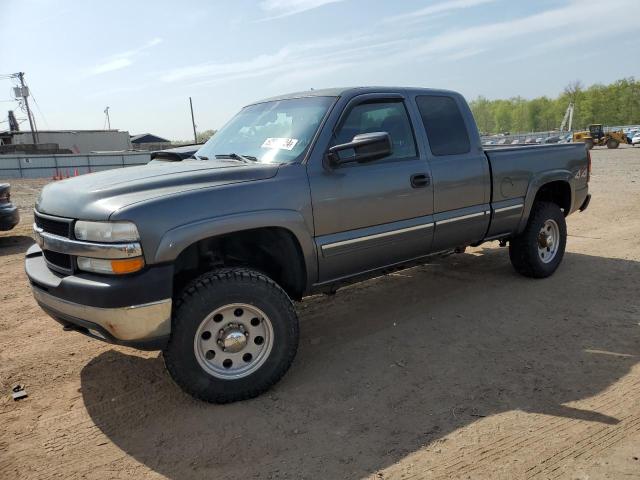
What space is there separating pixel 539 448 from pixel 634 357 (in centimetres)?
156

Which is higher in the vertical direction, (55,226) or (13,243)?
(55,226)

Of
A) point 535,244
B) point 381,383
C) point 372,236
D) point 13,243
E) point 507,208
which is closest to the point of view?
point 381,383

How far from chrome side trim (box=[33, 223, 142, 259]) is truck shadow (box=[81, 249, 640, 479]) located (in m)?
1.07

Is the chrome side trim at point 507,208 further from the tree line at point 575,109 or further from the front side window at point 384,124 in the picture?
the tree line at point 575,109

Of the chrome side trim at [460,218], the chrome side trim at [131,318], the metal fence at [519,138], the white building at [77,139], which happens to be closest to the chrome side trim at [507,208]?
the chrome side trim at [460,218]

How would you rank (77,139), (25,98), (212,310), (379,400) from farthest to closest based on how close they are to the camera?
(77,139), (25,98), (379,400), (212,310)

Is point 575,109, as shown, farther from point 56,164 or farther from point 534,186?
point 534,186

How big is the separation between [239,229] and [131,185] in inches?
28.4

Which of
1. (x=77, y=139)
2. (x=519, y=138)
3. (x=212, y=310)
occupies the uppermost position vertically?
(x=77, y=139)

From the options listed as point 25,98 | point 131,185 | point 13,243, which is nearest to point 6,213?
point 13,243

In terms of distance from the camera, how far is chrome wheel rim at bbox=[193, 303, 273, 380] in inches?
129

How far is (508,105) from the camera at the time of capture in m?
126

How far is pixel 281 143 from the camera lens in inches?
153

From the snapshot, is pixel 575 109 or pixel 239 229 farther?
pixel 575 109
